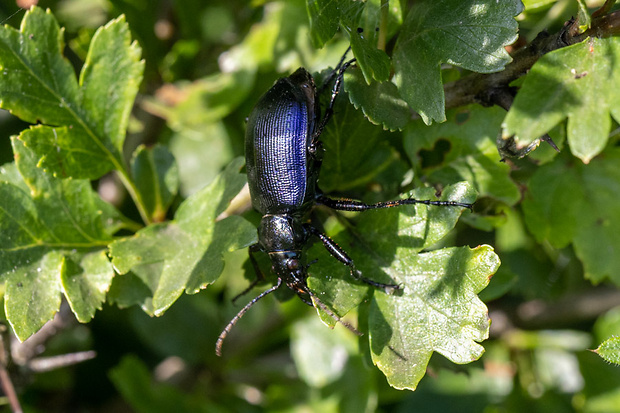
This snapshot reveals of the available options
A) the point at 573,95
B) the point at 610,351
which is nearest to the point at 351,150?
the point at 573,95

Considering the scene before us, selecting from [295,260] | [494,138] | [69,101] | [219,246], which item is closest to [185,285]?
[219,246]

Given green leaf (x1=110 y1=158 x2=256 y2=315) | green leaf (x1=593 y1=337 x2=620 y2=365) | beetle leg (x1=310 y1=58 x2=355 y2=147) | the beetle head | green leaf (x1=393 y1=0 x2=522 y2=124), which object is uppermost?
green leaf (x1=393 y1=0 x2=522 y2=124)

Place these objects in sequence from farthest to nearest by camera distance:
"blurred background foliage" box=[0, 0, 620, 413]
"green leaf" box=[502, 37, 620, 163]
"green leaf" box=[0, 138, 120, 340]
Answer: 1. "blurred background foliage" box=[0, 0, 620, 413]
2. "green leaf" box=[0, 138, 120, 340]
3. "green leaf" box=[502, 37, 620, 163]

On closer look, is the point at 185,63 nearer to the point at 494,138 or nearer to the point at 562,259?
the point at 494,138

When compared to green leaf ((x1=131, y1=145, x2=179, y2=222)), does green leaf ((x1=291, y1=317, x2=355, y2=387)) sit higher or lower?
lower

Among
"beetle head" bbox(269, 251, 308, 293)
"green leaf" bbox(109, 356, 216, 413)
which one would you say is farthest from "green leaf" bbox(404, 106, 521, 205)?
"green leaf" bbox(109, 356, 216, 413)

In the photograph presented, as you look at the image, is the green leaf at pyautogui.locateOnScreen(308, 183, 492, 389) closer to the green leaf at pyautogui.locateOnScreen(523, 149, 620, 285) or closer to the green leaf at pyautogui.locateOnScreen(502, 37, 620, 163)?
the green leaf at pyautogui.locateOnScreen(502, 37, 620, 163)

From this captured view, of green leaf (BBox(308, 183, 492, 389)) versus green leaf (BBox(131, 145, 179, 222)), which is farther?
green leaf (BBox(131, 145, 179, 222))
